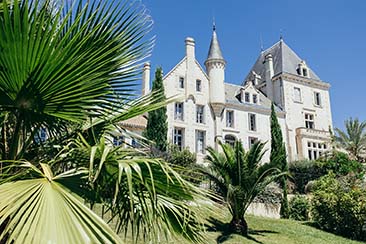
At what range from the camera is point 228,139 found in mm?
34531

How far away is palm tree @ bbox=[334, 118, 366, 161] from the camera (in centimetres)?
3609

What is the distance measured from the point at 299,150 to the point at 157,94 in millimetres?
35676

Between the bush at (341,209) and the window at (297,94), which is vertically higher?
the window at (297,94)

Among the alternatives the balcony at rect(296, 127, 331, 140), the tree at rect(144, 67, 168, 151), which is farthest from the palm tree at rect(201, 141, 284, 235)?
the balcony at rect(296, 127, 331, 140)

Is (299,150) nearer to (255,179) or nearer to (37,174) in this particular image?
(255,179)

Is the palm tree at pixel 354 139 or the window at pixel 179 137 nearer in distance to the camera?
the window at pixel 179 137

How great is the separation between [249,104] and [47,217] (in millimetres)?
35314

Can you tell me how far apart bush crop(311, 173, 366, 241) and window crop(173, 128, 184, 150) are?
14.5 meters

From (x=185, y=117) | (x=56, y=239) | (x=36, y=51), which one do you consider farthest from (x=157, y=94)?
(x=185, y=117)

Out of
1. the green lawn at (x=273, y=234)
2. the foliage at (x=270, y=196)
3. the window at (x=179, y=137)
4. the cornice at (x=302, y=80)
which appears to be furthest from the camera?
the cornice at (x=302, y=80)

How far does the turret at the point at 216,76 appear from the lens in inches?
1320

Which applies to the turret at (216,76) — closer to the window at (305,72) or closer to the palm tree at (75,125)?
the window at (305,72)

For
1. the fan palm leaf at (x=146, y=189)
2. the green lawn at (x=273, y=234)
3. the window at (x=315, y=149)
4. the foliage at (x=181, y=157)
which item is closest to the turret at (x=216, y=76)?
the foliage at (x=181, y=157)

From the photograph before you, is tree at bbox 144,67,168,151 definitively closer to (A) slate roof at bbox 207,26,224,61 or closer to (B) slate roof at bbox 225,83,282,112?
(A) slate roof at bbox 207,26,224,61
